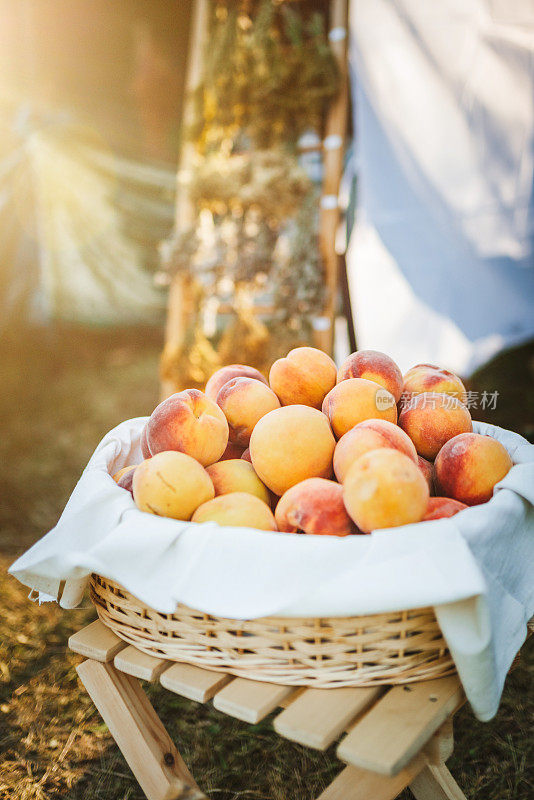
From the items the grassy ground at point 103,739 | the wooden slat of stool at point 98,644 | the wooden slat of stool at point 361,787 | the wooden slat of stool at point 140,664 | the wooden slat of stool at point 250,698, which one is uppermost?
the wooden slat of stool at point 250,698

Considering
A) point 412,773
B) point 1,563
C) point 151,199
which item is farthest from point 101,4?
point 412,773

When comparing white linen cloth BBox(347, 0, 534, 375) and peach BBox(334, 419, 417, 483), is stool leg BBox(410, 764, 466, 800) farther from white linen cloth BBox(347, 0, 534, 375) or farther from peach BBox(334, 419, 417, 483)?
white linen cloth BBox(347, 0, 534, 375)

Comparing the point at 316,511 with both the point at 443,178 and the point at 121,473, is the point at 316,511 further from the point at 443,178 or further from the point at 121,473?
the point at 443,178

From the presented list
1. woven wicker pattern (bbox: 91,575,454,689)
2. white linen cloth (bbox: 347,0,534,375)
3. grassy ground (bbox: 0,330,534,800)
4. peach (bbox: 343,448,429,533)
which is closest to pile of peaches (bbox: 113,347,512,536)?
peach (bbox: 343,448,429,533)

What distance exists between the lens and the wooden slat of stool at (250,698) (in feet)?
2.26

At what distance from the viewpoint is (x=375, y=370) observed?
1.08 metres

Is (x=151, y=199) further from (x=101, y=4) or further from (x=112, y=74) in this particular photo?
(x=101, y=4)

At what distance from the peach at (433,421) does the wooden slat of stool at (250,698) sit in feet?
1.69

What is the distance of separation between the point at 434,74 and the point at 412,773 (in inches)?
111

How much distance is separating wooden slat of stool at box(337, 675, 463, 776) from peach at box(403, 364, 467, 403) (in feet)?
1.75

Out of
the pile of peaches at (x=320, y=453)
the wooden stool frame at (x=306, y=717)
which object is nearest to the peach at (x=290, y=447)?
the pile of peaches at (x=320, y=453)

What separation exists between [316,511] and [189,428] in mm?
280

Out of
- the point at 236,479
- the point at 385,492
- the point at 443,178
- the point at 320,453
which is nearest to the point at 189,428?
the point at 236,479

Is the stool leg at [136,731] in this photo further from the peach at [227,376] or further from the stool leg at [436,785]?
the peach at [227,376]
